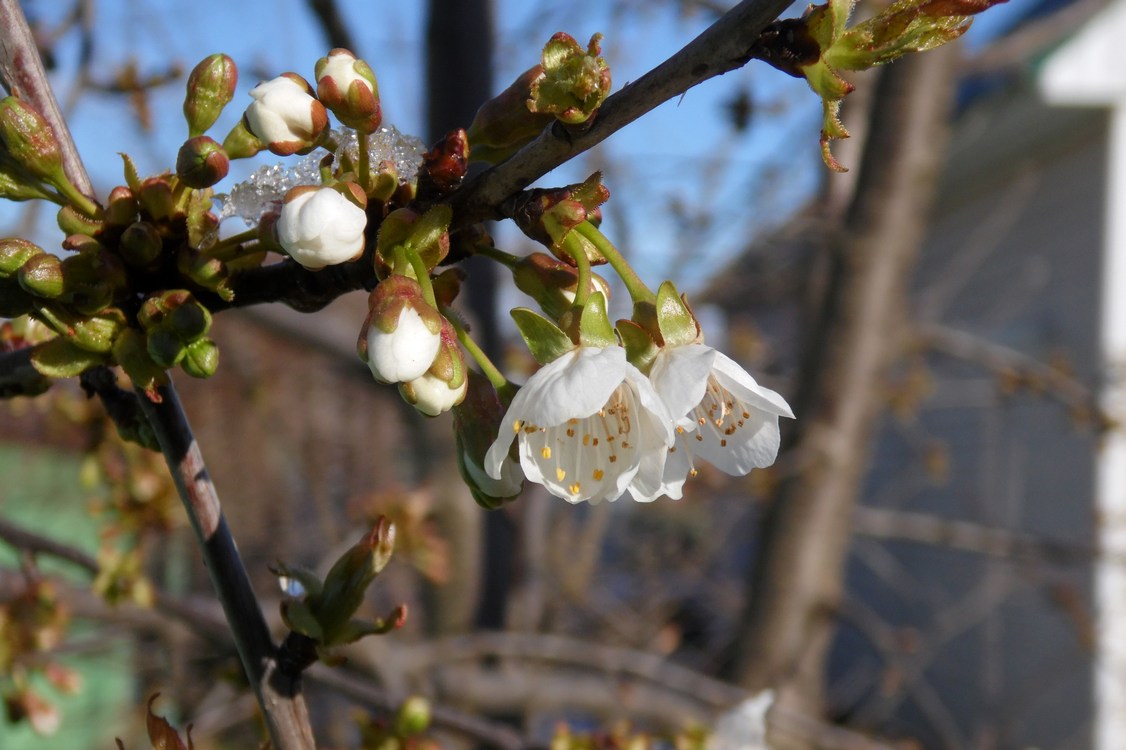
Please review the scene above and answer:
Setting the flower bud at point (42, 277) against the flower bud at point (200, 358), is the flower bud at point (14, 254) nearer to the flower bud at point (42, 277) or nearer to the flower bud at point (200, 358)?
the flower bud at point (42, 277)

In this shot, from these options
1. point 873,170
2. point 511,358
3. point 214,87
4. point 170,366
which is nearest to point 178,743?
→ point 170,366

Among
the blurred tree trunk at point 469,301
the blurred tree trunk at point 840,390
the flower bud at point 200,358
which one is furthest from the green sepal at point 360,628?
the blurred tree trunk at point 840,390

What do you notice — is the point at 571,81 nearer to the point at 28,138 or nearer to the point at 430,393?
the point at 430,393

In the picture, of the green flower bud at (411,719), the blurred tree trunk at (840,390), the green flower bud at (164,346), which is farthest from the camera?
the blurred tree trunk at (840,390)

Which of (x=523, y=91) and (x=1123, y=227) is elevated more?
(x=1123, y=227)

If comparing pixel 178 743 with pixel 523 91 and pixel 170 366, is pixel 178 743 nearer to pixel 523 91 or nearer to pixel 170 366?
pixel 170 366

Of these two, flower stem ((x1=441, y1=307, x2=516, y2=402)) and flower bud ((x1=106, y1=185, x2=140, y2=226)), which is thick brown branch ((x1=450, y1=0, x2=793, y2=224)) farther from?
flower bud ((x1=106, y1=185, x2=140, y2=226))
